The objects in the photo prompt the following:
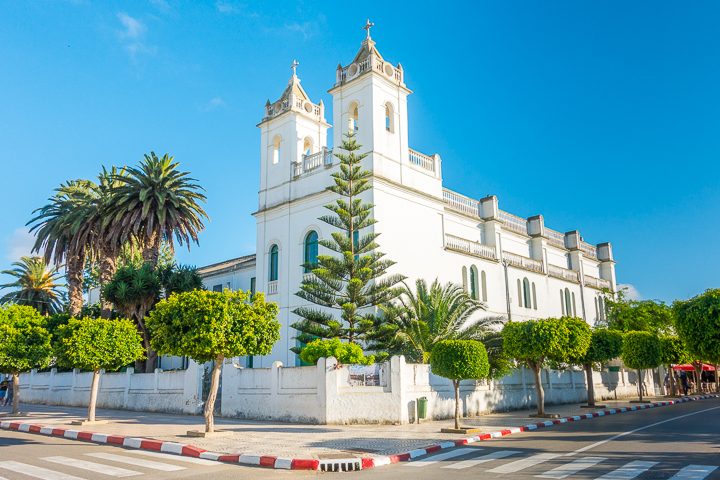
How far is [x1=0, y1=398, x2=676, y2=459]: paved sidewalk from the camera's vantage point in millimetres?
11914

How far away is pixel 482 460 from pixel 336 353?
8100mm

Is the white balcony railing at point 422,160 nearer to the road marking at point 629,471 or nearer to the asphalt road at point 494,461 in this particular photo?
the asphalt road at point 494,461

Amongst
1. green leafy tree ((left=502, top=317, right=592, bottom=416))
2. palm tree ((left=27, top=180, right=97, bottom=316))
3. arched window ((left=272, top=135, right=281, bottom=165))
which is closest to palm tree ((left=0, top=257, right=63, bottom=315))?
palm tree ((left=27, top=180, right=97, bottom=316))

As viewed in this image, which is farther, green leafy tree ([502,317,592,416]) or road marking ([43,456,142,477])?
green leafy tree ([502,317,592,416])

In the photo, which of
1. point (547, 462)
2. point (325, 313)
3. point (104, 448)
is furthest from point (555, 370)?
point (104, 448)

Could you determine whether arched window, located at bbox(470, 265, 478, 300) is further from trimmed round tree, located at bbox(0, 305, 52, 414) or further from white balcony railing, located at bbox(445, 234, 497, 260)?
trimmed round tree, located at bbox(0, 305, 52, 414)

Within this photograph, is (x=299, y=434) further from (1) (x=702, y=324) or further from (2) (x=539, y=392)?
(1) (x=702, y=324)

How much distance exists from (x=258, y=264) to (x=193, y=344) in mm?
13454

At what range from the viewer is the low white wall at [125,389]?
2197 cm

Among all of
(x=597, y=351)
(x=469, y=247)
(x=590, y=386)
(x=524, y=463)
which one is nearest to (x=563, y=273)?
(x=469, y=247)

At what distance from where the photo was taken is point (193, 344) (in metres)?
14.2

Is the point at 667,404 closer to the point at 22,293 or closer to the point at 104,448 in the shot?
the point at 104,448

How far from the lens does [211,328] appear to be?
1408cm

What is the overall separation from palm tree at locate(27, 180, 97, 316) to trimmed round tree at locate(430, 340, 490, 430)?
72.4 feet
